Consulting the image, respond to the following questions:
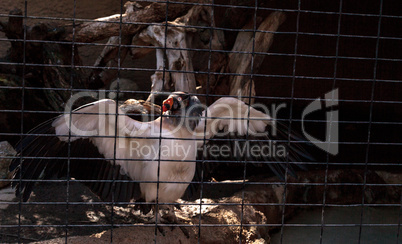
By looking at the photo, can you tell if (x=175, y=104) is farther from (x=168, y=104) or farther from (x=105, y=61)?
(x=105, y=61)

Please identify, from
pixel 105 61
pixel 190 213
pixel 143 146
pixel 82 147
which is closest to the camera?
pixel 82 147

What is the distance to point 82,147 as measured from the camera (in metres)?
3.22

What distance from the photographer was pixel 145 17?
4602 millimetres

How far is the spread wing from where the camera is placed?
2771 mm

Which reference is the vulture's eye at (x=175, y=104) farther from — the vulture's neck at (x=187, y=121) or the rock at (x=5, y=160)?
the rock at (x=5, y=160)

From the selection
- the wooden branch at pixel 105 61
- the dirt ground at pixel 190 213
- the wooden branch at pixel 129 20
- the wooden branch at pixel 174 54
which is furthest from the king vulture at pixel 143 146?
the wooden branch at pixel 105 61

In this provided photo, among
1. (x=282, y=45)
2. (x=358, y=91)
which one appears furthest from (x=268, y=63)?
(x=358, y=91)

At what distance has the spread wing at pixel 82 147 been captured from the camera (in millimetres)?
2771

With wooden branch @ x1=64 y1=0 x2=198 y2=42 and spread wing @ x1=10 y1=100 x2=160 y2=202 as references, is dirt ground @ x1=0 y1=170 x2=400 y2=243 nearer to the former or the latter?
spread wing @ x1=10 y1=100 x2=160 y2=202

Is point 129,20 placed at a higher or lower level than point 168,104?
higher

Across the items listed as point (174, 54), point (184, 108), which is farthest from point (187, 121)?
point (174, 54)

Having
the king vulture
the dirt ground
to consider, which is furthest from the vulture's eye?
the dirt ground

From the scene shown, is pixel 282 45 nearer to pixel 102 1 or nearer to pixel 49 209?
pixel 102 1

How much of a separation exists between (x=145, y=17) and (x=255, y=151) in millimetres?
2161
